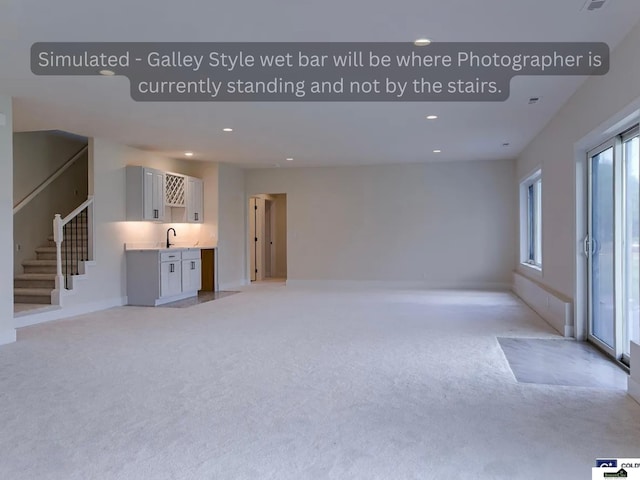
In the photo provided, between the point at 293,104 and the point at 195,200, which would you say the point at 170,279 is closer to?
the point at 195,200

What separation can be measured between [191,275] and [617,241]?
679 centimetres

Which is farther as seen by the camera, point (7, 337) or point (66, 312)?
point (66, 312)

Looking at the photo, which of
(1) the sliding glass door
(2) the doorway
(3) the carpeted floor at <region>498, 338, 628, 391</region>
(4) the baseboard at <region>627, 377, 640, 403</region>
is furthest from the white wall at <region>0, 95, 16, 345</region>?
(2) the doorway

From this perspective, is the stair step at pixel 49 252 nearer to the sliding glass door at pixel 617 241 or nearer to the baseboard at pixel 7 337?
the baseboard at pixel 7 337

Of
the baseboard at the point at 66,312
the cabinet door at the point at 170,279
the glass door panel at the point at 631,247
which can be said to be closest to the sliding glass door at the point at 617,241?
the glass door panel at the point at 631,247

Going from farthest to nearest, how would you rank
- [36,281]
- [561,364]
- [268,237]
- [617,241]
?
[268,237] → [36,281] → [617,241] → [561,364]

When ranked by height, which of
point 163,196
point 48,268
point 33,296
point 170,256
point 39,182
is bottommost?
point 33,296

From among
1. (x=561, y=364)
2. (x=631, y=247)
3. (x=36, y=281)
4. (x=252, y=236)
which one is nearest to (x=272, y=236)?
(x=252, y=236)

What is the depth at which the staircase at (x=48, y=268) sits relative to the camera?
21.8ft

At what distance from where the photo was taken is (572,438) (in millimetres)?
2508

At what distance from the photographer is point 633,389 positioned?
3.14 meters
